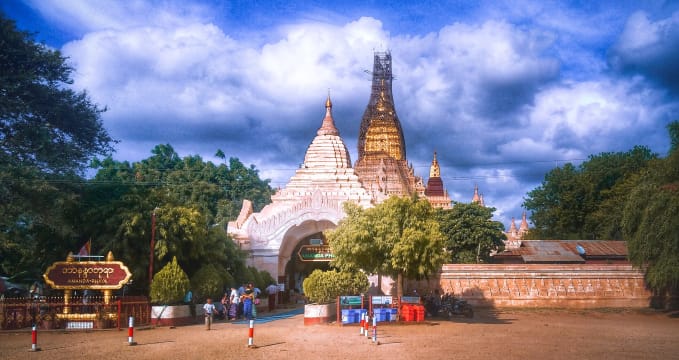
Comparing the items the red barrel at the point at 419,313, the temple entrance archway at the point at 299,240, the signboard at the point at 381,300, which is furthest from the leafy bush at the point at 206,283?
the temple entrance archway at the point at 299,240

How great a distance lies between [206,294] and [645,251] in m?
19.7

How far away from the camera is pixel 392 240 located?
25594 mm

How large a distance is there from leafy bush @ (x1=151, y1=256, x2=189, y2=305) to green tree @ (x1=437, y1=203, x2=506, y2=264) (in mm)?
17045

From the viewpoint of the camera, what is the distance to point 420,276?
26.7 meters

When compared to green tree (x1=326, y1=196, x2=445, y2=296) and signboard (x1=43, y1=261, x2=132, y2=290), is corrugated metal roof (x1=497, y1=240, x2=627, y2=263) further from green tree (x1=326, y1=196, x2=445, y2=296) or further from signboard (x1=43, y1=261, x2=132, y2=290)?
signboard (x1=43, y1=261, x2=132, y2=290)

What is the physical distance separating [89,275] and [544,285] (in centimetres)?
2151

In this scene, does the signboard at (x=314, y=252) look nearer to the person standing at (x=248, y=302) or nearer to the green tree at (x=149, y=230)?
the green tree at (x=149, y=230)

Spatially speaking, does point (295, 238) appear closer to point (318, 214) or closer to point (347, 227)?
point (318, 214)

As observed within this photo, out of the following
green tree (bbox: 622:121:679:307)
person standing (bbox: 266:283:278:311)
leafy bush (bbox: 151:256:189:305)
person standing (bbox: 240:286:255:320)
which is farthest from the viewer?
person standing (bbox: 266:283:278:311)

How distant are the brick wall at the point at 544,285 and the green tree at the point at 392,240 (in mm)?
6571

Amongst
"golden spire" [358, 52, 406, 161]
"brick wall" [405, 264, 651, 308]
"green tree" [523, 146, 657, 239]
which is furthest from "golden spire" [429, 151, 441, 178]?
"brick wall" [405, 264, 651, 308]

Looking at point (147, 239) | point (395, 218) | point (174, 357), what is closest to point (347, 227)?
point (395, 218)

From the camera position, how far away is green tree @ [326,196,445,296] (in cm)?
2520

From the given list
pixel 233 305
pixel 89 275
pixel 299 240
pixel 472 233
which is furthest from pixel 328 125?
pixel 89 275
